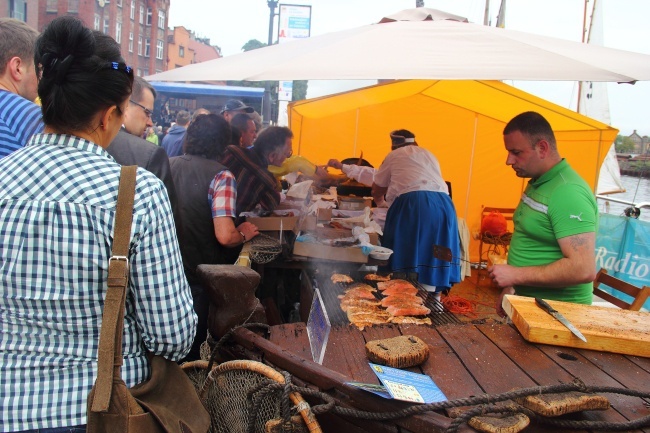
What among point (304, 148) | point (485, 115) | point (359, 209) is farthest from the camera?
point (304, 148)

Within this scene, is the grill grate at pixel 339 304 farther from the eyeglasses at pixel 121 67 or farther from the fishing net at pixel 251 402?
the eyeglasses at pixel 121 67

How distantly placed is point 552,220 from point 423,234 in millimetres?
2576

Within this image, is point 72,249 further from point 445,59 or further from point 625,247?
point 625,247

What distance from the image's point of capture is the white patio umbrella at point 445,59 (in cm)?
283

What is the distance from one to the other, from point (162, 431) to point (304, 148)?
8.50 m

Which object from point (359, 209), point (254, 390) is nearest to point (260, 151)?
point (359, 209)

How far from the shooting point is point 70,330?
1294 mm

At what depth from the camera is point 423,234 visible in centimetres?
547

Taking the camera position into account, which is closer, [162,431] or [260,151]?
[162,431]

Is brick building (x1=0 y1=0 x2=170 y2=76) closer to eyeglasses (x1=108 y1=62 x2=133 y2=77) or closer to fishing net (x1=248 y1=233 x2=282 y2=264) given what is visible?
fishing net (x1=248 y1=233 x2=282 y2=264)

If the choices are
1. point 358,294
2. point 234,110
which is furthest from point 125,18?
point 358,294

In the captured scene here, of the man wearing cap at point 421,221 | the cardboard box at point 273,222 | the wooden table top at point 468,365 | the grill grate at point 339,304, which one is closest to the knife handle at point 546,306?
the wooden table top at point 468,365

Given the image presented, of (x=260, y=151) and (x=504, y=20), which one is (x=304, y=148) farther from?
(x=504, y=20)

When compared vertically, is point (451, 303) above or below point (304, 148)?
below
